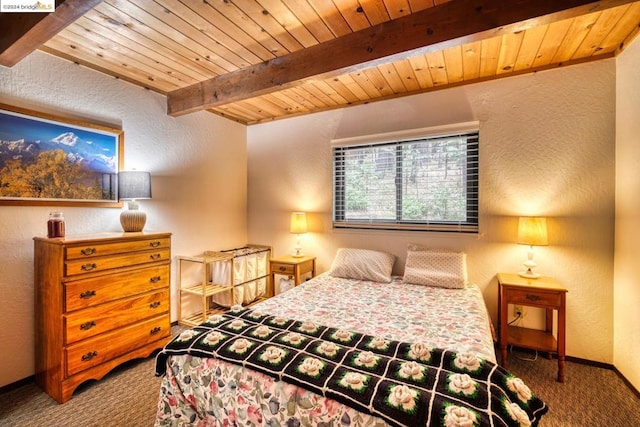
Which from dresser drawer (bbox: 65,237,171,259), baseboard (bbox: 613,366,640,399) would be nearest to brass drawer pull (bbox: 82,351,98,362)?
dresser drawer (bbox: 65,237,171,259)

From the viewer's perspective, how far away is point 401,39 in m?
1.80

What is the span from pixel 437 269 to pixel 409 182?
95cm

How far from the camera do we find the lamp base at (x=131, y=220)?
244 cm

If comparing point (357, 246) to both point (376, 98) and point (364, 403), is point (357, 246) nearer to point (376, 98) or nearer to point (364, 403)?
point (376, 98)

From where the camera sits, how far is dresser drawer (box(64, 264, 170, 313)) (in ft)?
6.40

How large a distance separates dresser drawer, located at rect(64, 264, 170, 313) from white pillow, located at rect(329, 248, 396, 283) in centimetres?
161

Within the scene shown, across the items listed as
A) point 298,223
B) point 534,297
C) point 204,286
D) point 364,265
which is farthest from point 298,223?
point 534,297

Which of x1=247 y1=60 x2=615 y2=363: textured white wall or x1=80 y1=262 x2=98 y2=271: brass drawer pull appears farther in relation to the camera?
x1=247 y1=60 x2=615 y2=363: textured white wall

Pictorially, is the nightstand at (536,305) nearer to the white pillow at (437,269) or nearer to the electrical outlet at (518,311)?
the electrical outlet at (518,311)

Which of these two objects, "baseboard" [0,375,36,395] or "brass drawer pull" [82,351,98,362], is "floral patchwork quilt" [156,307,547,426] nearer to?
"brass drawer pull" [82,351,98,362]

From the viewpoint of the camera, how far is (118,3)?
1.67 m

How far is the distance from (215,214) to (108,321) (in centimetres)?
169

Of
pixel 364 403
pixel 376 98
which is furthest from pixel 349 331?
pixel 376 98

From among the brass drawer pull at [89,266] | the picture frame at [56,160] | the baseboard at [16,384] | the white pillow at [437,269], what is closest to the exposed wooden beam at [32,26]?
the picture frame at [56,160]
